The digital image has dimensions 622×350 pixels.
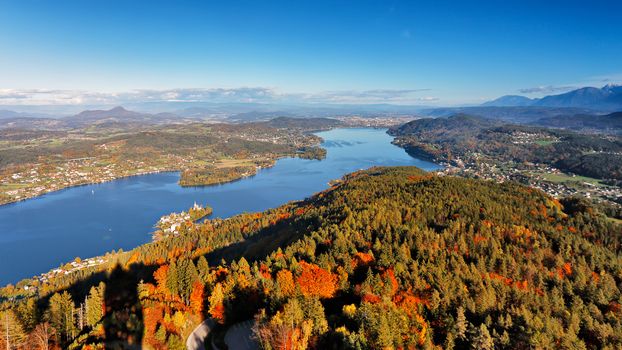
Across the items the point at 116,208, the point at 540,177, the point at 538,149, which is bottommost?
the point at 116,208

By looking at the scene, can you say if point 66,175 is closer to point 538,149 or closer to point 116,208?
point 116,208

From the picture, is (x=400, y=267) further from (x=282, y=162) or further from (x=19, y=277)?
(x=282, y=162)

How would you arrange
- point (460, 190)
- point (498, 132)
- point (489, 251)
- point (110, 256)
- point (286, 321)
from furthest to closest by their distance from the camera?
point (498, 132)
point (110, 256)
point (460, 190)
point (489, 251)
point (286, 321)

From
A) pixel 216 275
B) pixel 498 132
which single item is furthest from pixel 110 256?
pixel 498 132

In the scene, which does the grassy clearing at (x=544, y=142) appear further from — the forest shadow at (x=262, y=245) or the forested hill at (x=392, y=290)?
the forest shadow at (x=262, y=245)

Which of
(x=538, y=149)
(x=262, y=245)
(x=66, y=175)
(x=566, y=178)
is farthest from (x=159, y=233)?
(x=538, y=149)

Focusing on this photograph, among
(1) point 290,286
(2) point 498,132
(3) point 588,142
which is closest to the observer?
(1) point 290,286
